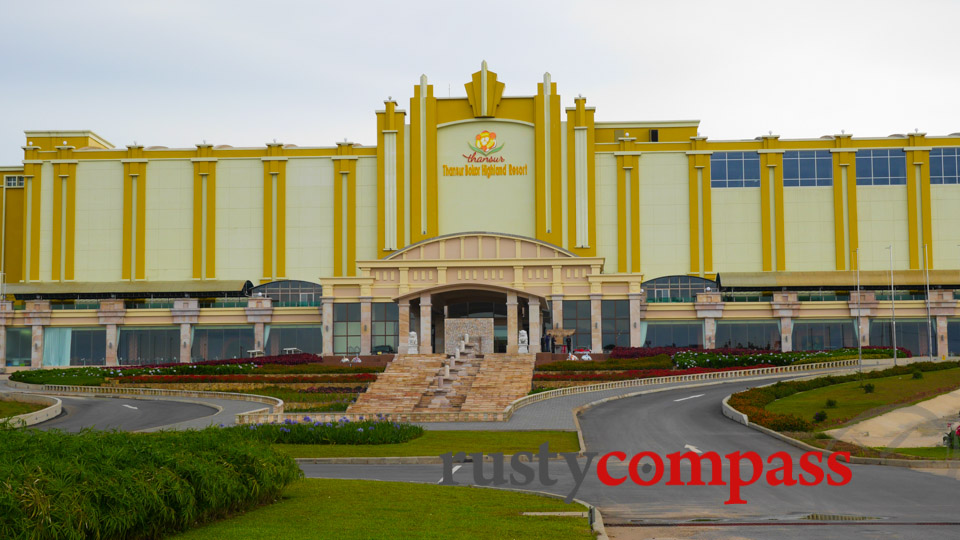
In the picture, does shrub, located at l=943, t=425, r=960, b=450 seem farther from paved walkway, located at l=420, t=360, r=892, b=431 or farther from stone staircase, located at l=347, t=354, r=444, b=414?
stone staircase, located at l=347, t=354, r=444, b=414

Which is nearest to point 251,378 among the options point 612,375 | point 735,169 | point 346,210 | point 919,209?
point 612,375

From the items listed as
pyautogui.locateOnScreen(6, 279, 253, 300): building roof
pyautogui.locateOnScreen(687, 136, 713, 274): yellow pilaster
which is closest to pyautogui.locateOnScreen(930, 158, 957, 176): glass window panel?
pyautogui.locateOnScreen(687, 136, 713, 274): yellow pilaster

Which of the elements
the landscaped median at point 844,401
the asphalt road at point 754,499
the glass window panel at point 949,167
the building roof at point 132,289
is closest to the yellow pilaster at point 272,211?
the building roof at point 132,289

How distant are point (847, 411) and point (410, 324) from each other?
3883cm

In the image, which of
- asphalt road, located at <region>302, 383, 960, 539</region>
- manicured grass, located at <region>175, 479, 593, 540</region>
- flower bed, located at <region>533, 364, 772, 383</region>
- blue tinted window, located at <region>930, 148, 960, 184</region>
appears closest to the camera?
manicured grass, located at <region>175, 479, 593, 540</region>

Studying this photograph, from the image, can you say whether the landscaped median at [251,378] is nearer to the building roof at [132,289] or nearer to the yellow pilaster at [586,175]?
the building roof at [132,289]

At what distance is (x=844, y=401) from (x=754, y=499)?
2758 centimetres

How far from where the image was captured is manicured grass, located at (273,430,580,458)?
3428 cm

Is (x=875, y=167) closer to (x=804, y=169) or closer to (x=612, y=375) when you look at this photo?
(x=804, y=169)

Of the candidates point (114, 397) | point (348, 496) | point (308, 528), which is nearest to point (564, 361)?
point (114, 397)

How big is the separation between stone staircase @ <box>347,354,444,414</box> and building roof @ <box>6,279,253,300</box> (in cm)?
3626

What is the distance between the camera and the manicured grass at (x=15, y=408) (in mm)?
49344

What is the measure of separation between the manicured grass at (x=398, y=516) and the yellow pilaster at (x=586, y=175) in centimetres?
7465

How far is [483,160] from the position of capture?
99250 millimetres
